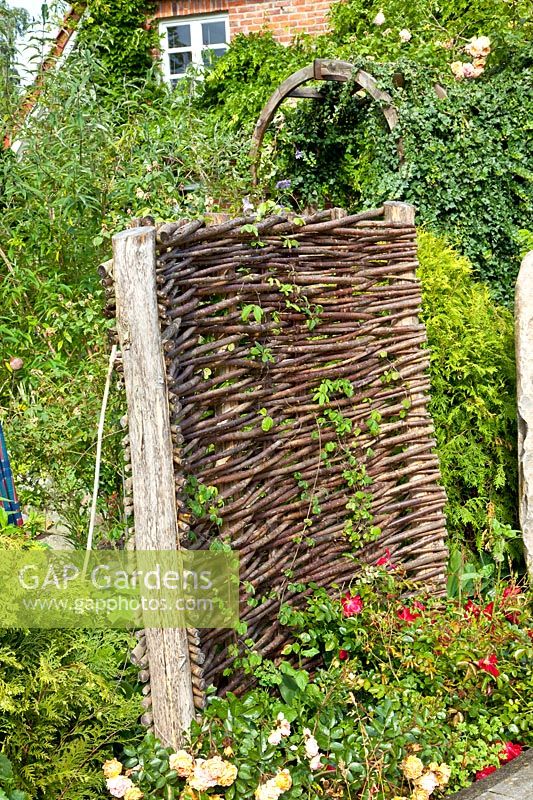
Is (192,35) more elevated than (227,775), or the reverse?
(192,35)

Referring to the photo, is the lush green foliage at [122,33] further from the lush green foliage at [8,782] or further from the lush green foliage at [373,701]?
the lush green foliage at [8,782]

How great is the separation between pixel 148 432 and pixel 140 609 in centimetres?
62

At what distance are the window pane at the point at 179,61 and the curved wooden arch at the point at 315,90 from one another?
408 centimetres

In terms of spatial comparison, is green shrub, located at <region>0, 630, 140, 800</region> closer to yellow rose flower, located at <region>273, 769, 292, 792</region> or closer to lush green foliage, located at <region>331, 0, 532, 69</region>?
yellow rose flower, located at <region>273, 769, 292, 792</region>

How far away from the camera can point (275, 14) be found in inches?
421

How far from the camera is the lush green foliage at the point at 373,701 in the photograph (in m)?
2.97

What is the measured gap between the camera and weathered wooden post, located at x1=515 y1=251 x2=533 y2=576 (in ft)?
14.1

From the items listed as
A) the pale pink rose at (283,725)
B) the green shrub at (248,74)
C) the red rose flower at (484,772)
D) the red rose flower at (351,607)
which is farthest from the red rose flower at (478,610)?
A: the green shrub at (248,74)

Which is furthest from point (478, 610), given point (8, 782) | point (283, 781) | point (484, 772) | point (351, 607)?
point (8, 782)

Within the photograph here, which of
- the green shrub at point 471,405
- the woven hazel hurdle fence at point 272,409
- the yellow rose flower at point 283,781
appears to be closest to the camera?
the yellow rose flower at point 283,781

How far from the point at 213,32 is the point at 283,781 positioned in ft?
34.9

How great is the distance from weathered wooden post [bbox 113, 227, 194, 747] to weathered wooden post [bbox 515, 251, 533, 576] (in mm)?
2143

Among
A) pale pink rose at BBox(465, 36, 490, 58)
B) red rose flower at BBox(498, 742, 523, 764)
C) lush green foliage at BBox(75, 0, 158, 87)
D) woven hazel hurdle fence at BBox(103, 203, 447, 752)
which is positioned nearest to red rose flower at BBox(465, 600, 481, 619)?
woven hazel hurdle fence at BBox(103, 203, 447, 752)

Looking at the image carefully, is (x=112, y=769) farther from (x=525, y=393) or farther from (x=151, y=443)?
(x=525, y=393)
